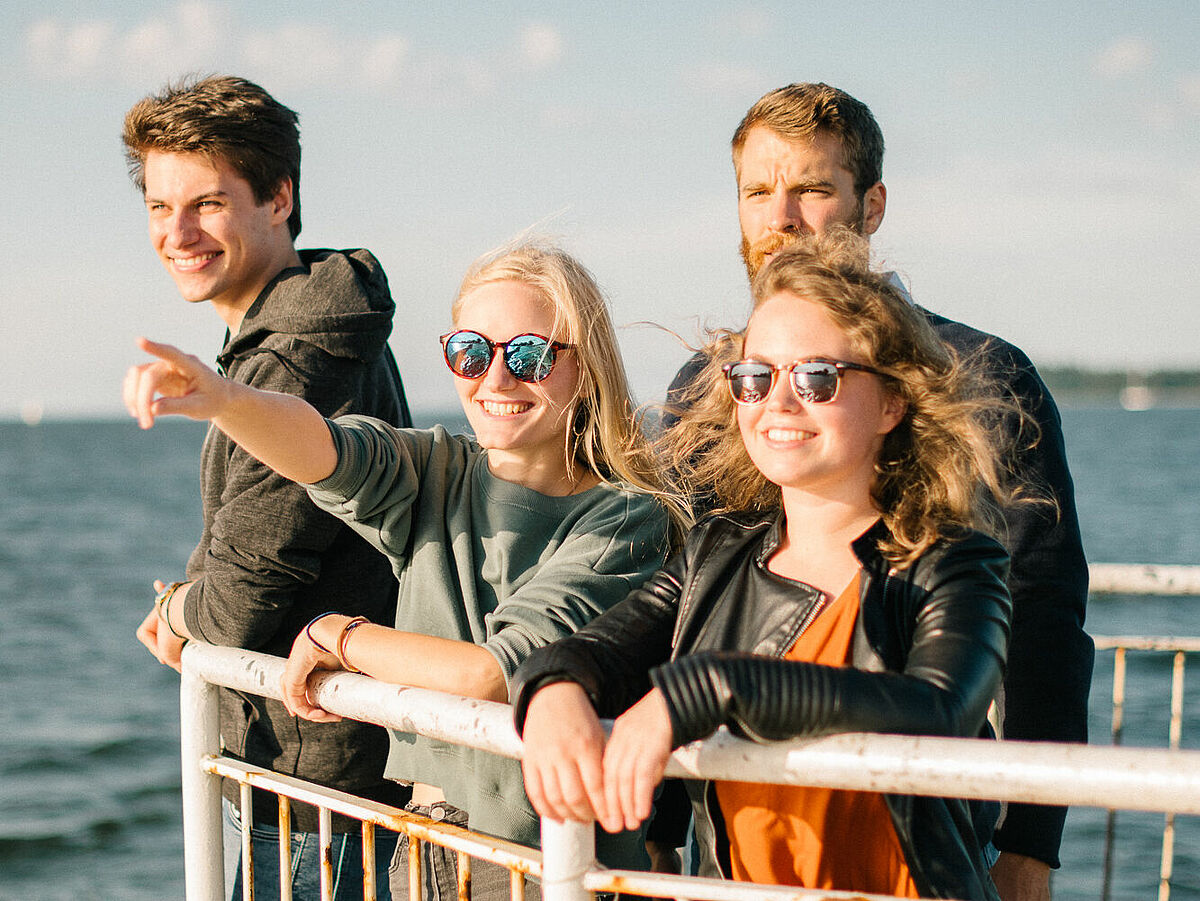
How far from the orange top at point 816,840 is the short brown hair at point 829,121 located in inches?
67.5

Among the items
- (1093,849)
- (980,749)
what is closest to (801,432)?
(980,749)

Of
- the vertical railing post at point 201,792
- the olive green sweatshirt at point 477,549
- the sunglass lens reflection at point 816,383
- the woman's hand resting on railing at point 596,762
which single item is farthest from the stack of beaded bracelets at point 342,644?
the sunglass lens reflection at point 816,383

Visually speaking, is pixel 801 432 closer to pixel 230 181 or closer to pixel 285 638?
pixel 285 638

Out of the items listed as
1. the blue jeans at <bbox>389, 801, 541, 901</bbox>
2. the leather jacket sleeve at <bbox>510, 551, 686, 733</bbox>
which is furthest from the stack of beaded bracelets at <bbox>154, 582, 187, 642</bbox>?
the leather jacket sleeve at <bbox>510, 551, 686, 733</bbox>

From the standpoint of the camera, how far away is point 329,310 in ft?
8.74

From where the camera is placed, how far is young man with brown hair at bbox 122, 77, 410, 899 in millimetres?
2504

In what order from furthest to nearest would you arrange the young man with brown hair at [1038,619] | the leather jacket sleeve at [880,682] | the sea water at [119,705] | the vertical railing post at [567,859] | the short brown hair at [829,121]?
the sea water at [119,705] → the short brown hair at [829,121] → the young man with brown hair at [1038,619] → the vertical railing post at [567,859] → the leather jacket sleeve at [880,682]

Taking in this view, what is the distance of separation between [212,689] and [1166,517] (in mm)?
37310

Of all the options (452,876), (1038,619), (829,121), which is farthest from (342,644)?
(829,121)

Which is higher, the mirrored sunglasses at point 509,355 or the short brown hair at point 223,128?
the short brown hair at point 223,128

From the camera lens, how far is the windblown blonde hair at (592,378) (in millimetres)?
2387

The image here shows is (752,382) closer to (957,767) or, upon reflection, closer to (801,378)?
(801,378)

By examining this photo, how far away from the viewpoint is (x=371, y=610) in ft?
8.92

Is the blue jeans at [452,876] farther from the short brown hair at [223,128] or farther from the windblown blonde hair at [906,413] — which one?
the short brown hair at [223,128]
